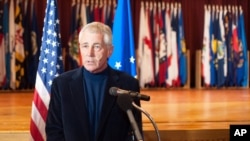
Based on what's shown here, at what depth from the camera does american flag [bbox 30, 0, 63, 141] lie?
2.96m

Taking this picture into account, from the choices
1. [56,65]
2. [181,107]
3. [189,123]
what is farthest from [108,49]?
[181,107]

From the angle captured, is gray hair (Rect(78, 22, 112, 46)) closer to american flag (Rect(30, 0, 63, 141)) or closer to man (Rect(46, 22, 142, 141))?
man (Rect(46, 22, 142, 141))

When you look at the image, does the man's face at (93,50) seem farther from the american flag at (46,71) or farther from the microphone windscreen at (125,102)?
the american flag at (46,71)

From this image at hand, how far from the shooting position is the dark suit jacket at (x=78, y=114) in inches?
86.3

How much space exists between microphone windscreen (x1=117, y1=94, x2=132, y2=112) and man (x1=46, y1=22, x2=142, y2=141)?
0.34 meters

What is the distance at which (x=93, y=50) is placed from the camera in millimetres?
2129

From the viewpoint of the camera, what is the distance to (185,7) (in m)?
7.82

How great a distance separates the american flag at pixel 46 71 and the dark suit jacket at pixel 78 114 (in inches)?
29.1

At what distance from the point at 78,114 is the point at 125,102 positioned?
46 centimetres

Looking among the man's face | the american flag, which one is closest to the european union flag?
the american flag

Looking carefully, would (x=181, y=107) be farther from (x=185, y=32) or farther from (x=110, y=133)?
(x=185, y=32)

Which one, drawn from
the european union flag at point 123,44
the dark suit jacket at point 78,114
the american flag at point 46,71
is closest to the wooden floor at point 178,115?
the american flag at point 46,71

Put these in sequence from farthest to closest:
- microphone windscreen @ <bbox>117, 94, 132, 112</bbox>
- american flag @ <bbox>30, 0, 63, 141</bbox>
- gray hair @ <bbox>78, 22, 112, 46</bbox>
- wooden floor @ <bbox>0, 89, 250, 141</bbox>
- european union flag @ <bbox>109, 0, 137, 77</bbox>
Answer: european union flag @ <bbox>109, 0, 137, 77</bbox> < wooden floor @ <bbox>0, 89, 250, 141</bbox> < american flag @ <bbox>30, 0, 63, 141</bbox> < gray hair @ <bbox>78, 22, 112, 46</bbox> < microphone windscreen @ <bbox>117, 94, 132, 112</bbox>

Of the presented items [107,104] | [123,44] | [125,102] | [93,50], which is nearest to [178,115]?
[123,44]
